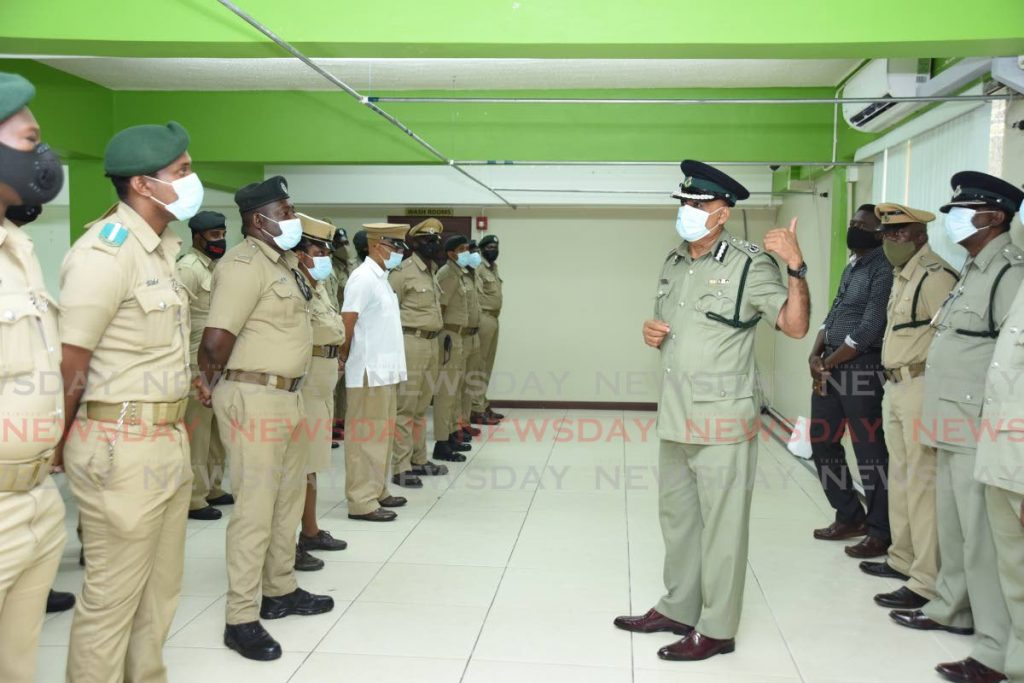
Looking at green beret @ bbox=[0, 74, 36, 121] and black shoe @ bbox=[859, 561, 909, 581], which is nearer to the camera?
green beret @ bbox=[0, 74, 36, 121]

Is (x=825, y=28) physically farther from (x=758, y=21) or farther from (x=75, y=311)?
(x=75, y=311)

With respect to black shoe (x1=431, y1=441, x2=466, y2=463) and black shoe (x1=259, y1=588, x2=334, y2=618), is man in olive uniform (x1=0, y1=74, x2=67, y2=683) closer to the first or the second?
black shoe (x1=259, y1=588, x2=334, y2=618)

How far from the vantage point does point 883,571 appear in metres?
4.11

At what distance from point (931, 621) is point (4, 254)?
3449 millimetres

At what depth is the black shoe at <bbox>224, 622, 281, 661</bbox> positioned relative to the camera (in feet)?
10.1

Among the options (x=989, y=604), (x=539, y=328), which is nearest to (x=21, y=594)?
(x=989, y=604)

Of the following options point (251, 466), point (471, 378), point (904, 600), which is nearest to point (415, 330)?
point (471, 378)

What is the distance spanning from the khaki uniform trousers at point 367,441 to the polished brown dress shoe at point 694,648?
2225 mm

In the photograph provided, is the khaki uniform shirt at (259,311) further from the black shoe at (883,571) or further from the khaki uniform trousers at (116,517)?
the black shoe at (883,571)

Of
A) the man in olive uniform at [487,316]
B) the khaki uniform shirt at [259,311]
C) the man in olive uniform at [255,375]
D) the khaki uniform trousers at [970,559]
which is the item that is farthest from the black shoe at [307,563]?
the man in olive uniform at [487,316]

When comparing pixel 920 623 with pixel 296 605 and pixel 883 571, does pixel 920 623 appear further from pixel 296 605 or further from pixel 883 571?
pixel 296 605

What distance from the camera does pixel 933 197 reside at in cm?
491

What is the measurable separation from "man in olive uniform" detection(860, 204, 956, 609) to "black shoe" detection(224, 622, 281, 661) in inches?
99.9

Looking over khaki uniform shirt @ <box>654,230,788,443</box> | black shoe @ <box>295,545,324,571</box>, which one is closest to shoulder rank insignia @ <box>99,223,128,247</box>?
khaki uniform shirt @ <box>654,230,788,443</box>
